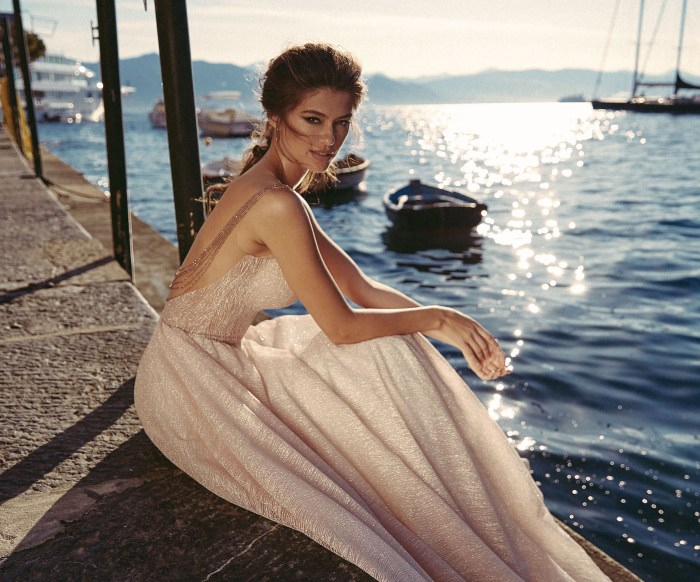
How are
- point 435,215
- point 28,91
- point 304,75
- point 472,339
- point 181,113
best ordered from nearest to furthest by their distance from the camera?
point 304,75 < point 472,339 < point 181,113 < point 28,91 < point 435,215

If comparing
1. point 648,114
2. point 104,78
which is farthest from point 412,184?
point 648,114

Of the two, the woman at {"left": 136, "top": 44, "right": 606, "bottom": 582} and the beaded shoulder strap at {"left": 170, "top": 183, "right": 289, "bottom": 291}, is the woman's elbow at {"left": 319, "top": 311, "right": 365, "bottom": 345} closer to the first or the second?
the woman at {"left": 136, "top": 44, "right": 606, "bottom": 582}

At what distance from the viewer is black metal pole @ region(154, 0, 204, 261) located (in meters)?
3.30

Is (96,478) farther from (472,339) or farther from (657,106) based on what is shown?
(657,106)

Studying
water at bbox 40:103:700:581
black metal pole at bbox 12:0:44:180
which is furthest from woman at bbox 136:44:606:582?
black metal pole at bbox 12:0:44:180

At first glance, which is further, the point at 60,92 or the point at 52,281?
the point at 60,92

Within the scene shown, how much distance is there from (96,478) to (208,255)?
36.0 inches

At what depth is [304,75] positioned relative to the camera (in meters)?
2.42

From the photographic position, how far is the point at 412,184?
64.6 ft

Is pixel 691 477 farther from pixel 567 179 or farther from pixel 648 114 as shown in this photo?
pixel 648 114

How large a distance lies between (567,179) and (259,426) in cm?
3426

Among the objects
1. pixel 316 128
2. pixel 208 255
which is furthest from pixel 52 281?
pixel 316 128

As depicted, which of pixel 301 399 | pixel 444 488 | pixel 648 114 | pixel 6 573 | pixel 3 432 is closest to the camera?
pixel 6 573

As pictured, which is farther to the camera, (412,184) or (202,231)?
(412,184)
